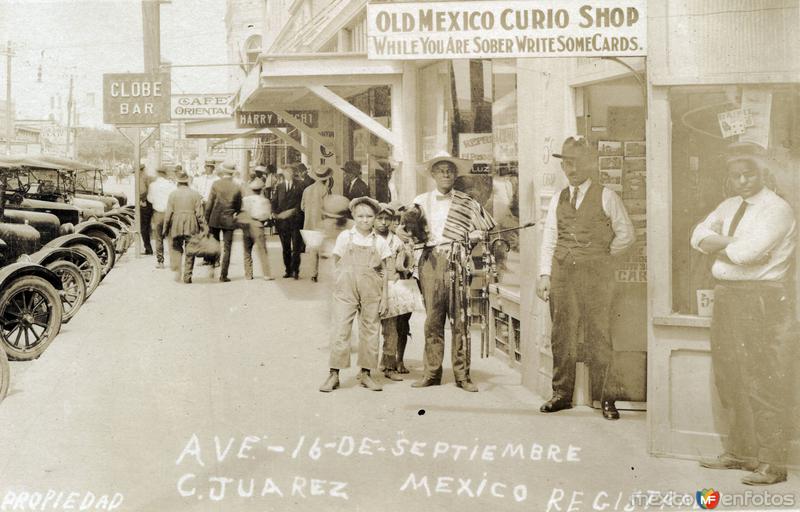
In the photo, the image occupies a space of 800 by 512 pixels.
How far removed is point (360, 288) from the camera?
20.8 feet

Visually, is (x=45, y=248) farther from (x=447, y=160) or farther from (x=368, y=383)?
(x=447, y=160)

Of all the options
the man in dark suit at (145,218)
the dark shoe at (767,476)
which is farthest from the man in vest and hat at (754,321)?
the man in dark suit at (145,218)

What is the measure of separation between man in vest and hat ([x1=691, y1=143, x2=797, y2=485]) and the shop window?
0.42 feet

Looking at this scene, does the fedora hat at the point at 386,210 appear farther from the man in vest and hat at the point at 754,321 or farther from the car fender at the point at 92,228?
the car fender at the point at 92,228

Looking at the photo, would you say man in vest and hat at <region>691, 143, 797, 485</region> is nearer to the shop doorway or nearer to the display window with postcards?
the shop doorway

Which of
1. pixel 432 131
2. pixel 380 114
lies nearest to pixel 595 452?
pixel 432 131

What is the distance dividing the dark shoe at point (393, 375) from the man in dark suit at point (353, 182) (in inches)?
Result: 191

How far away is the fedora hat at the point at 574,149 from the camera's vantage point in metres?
5.77

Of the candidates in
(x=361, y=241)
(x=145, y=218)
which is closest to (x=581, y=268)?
(x=361, y=241)

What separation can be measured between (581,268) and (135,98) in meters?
4.40

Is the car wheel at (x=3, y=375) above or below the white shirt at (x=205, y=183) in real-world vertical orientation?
below

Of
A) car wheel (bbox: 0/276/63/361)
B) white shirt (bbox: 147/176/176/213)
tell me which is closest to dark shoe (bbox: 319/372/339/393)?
car wheel (bbox: 0/276/63/361)

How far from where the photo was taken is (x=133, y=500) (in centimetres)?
463

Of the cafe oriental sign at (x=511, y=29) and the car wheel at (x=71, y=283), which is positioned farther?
the car wheel at (x=71, y=283)
